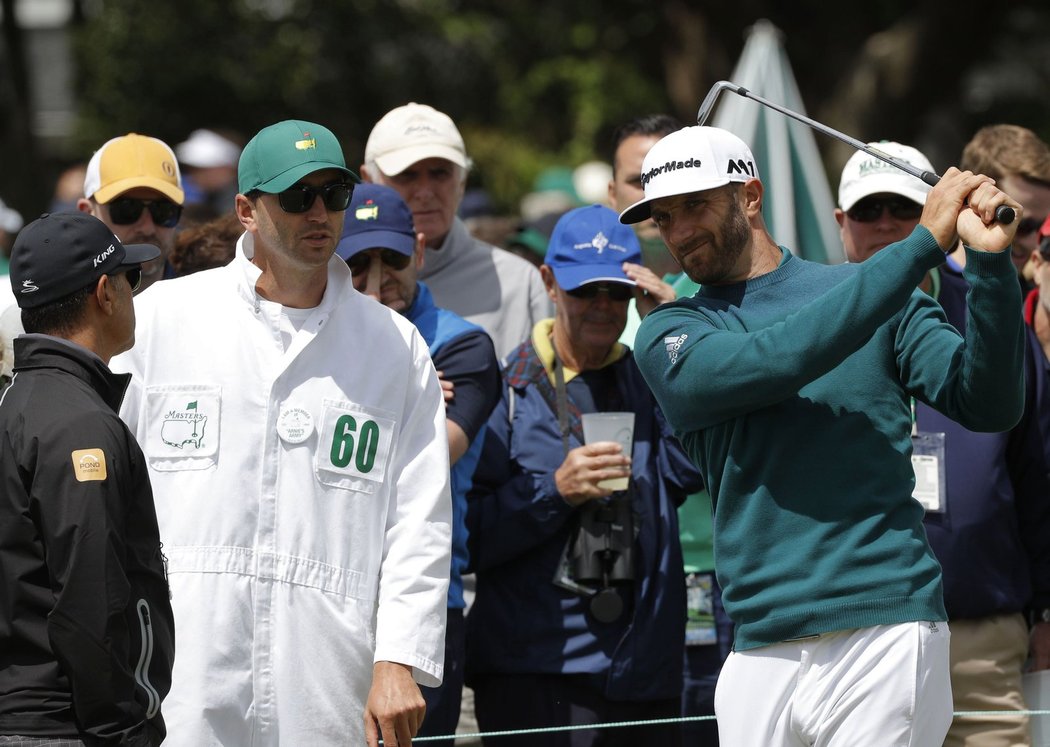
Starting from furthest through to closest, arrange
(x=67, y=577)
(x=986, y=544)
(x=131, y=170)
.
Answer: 1. (x=131, y=170)
2. (x=986, y=544)
3. (x=67, y=577)

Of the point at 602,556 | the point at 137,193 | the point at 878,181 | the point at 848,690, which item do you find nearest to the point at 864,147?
the point at 878,181

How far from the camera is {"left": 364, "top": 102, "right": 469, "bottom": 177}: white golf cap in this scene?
644 cm

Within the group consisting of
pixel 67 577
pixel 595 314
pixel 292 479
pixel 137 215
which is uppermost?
pixel 137 215

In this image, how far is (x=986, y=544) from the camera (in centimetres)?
526

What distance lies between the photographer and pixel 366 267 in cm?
544

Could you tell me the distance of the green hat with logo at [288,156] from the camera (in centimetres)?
448

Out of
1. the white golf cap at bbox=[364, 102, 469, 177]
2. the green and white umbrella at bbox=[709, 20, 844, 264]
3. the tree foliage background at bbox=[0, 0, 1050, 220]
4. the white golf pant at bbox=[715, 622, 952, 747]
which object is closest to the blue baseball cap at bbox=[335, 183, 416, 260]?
the white golf cap at bbox=[364, 102, 469, 177]

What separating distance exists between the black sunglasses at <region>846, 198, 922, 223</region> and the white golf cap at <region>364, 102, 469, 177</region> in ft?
5.55

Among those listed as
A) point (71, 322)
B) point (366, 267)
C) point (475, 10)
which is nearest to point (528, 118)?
point (475, 10)

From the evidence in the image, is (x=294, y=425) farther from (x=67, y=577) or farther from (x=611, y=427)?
(x=611, y=427)

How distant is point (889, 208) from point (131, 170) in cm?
278

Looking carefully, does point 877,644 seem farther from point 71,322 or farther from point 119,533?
point 71,322

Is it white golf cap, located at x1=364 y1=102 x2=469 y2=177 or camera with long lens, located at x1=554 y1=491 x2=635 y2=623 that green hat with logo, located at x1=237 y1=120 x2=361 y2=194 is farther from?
white golf cap, located at x1=364 y1=102 x2=469 y2=177

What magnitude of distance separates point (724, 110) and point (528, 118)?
1368 centimetres
